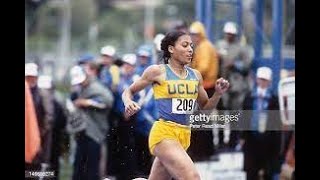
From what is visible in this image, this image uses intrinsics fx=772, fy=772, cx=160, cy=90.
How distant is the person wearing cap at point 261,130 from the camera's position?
6.84 metres

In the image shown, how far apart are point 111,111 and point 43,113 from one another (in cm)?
59

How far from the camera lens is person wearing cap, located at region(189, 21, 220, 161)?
670 cm

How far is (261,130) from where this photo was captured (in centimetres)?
686

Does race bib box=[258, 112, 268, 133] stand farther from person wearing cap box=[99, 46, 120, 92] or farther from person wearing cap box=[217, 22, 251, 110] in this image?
A: person wearing cap box=[99, 46, 120, 92]

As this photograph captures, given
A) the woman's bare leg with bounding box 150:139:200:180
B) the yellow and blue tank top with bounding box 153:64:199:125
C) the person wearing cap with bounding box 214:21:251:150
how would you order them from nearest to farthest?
1. the woman's bare leg with bounding box 150:139:200:180
2. the yellow and blue tank top with bounding box 153:64:199:125
3. the person wearing cap with bounding box 214:21:251:150

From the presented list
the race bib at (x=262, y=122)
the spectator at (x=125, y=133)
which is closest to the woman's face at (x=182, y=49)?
the spectator at (x=125, y=133)

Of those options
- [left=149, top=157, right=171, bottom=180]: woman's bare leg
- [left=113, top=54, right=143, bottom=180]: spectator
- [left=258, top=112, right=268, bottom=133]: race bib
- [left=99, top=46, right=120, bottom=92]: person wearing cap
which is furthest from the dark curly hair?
[left=258, top=112, right=268, bottom=133]: race bib

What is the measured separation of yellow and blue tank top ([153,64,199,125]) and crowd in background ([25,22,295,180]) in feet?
0.27

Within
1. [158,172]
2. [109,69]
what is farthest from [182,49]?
[158,172]

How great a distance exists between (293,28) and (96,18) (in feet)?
5.73

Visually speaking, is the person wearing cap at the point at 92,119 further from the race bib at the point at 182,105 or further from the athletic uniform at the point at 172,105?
the race bib at the point at 182,105

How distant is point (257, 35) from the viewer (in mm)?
6789

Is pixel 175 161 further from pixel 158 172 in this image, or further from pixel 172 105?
pixel 172 105

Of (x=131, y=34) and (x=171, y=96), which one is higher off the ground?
(x=131, y=34)
